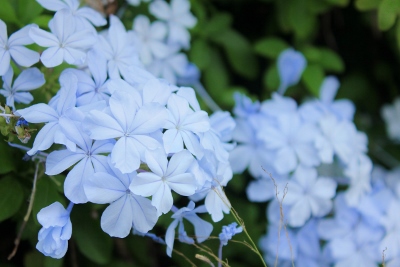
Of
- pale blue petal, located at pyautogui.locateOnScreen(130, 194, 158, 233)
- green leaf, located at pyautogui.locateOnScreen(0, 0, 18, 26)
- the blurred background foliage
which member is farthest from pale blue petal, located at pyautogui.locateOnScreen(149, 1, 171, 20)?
pale blue petal, located at pyautogui.locateOnScreen(130, 194, 158, 233)

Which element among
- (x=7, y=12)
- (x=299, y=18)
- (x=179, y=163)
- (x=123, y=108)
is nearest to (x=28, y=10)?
(x=7, y=12)

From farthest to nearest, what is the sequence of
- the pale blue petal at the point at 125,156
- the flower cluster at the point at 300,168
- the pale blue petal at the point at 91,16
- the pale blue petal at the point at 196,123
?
the flower cluster at the point at 300,168 → the pale blue petal at the point at 91,16 → the pale blue petal at the point at 196,123 → the pale blue petal at the point at 125,156

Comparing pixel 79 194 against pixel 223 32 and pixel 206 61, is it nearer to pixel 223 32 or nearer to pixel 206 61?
pixel 206 61

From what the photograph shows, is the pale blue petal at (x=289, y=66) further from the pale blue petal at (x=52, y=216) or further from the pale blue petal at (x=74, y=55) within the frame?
the pale blue petal at (x=52, y=216)

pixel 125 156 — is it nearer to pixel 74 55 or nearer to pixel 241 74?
pixel 74 55

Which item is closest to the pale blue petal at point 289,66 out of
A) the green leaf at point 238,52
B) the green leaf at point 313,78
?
the green leaf at point 313,78

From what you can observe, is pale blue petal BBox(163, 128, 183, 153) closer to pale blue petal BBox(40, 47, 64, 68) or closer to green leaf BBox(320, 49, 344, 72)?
pale blue petal BBox(40, 47, 64, 68)
